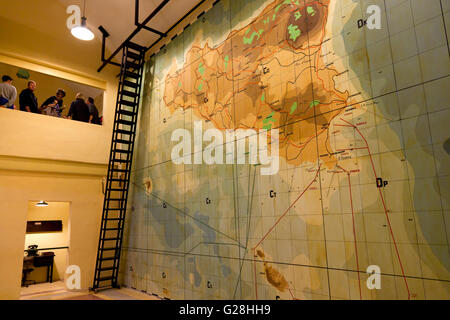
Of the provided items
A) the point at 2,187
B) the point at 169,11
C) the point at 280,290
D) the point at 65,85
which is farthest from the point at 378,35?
the point at 65,85

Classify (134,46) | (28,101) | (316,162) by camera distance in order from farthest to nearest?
(134,46), (28,101), (316,162)

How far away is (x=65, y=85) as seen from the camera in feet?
24.2

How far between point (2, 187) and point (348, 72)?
19.6 feet

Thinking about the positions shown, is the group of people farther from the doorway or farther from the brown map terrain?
the brown map terrain

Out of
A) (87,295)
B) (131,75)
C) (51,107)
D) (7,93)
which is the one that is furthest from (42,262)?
Answer: (131,75)

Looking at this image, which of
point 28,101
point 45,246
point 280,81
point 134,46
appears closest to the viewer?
point 280,81

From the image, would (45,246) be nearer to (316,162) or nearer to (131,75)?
(131,75)

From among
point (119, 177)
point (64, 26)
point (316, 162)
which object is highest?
point (64, 26)

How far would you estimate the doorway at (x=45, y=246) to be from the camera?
741cm

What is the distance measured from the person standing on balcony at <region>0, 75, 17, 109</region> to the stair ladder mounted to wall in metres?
1.91

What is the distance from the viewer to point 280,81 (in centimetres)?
356

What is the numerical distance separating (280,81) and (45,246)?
8039mm

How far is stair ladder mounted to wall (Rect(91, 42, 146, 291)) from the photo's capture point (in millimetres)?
6000

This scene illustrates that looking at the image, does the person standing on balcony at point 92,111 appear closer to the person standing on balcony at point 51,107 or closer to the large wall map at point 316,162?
the person standing on balcony at point 51,107
